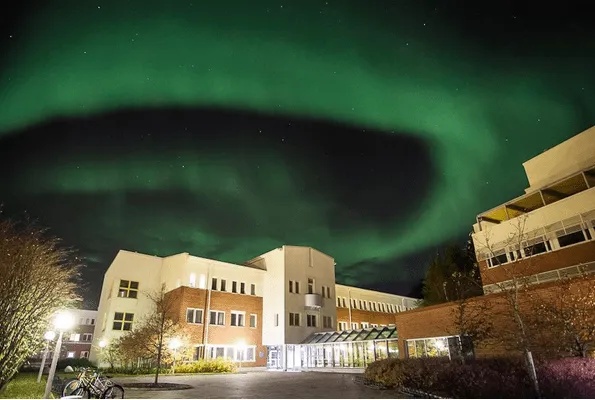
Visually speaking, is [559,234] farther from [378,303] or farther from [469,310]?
[378,303]

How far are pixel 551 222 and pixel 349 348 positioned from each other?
1938 cm

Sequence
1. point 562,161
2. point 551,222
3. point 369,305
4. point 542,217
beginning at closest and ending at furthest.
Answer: point 551,222, point 542,217, point 562,161, point 369,305

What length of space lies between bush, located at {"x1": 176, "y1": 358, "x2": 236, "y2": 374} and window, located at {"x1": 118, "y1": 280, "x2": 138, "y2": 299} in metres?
10.3

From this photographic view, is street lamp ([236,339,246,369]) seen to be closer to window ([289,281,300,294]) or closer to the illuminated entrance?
the illuminated entrance

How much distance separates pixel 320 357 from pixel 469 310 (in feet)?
62.9

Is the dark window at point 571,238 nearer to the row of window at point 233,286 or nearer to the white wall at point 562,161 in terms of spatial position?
the white wall at point 562,161

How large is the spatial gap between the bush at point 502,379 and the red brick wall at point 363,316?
3409 centimetres

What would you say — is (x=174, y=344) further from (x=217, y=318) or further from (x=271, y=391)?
(x=271, y=391)

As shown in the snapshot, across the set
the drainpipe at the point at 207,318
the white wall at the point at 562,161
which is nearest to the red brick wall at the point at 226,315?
the drainpipe at the point at 207,318

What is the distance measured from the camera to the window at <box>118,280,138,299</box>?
117ft

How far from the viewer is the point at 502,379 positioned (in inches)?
453

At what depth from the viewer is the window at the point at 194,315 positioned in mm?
34062

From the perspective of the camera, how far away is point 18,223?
19875mm

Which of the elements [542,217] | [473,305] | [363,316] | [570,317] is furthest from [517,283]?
[363,316]
